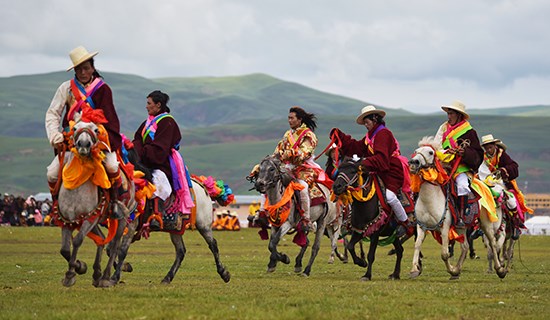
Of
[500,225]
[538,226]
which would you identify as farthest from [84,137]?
[538,226]

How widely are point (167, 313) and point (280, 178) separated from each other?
10.2 m

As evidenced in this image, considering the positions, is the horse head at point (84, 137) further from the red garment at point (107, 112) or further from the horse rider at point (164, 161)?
the horse rider at point (164, 161)

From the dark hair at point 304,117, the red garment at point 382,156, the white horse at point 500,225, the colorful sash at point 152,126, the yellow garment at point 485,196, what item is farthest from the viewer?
the white horse at point 500,225

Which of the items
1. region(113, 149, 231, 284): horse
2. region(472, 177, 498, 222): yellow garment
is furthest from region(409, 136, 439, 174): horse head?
region(113, 149, 231, 284): horse

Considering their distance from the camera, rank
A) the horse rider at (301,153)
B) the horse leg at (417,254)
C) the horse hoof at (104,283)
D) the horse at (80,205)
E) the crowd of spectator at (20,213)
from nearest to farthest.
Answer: the horse at (80,205), the horse hoof at (104,283), the horse leg at (417,254), the horse rider at (301,153), the crowd of spectator at (20,213)

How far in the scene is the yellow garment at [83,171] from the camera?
14867 millimetres

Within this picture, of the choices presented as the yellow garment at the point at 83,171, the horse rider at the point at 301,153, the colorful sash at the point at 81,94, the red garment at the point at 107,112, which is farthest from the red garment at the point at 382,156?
the yellow garment at the point at 83,171

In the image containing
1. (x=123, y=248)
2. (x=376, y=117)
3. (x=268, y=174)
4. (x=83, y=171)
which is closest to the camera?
(x=83, y=171)

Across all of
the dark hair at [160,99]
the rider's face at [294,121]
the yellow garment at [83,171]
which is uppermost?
the dark hair at [160,99]

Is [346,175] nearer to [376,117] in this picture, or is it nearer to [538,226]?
[376,117]

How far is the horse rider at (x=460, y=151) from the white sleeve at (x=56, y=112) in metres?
7.68

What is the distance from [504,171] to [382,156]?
269 inches

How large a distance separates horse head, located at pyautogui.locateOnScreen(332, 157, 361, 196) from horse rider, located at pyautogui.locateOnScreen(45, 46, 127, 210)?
514cm

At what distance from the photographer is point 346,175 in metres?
19.8
